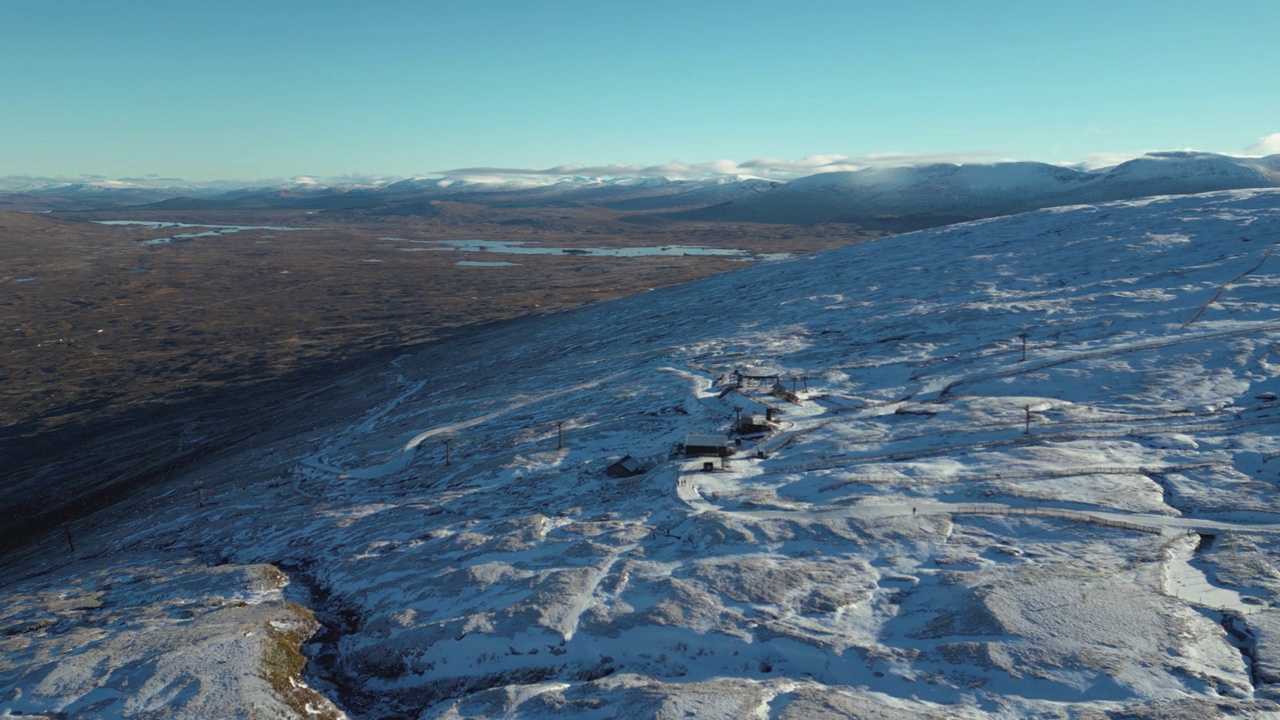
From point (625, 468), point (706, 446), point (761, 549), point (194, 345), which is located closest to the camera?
point (761, 549)

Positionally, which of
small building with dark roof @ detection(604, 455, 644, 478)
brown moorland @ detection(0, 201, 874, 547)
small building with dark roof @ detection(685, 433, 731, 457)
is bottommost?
brown moorland @ detection(0, 201, 874, 547)

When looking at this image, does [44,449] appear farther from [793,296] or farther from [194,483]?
[793,296]

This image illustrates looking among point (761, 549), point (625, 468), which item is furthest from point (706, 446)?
point (761, 549)

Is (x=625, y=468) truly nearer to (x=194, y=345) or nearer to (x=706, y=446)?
(x=706, y=446)

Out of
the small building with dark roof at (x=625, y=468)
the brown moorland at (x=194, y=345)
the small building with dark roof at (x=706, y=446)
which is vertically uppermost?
the small building with dark roof at (x=706, y=446)

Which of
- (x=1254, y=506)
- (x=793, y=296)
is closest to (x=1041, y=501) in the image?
(x=1254, y=506)

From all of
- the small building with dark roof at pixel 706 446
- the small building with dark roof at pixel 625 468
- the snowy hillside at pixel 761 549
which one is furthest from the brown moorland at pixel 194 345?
the small building with dark roof at pixel 706 446

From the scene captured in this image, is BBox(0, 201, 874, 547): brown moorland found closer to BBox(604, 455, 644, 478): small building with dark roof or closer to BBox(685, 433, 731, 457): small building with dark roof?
BBox(604, 455, 644, 478): small building with dark roof

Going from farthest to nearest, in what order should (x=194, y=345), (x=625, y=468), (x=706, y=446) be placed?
(x=194, y=345), (x=625, y=468), (x=706, y=446)

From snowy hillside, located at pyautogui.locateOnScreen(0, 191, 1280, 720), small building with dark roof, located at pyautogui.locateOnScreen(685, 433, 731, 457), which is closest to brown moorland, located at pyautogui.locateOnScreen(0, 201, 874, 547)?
snowy hillside, located at pyautogui.locateOnScreen(0, 191, 1280, 720)

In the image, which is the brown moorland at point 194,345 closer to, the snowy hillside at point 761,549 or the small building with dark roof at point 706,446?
the snowy hillside at point 761,549
